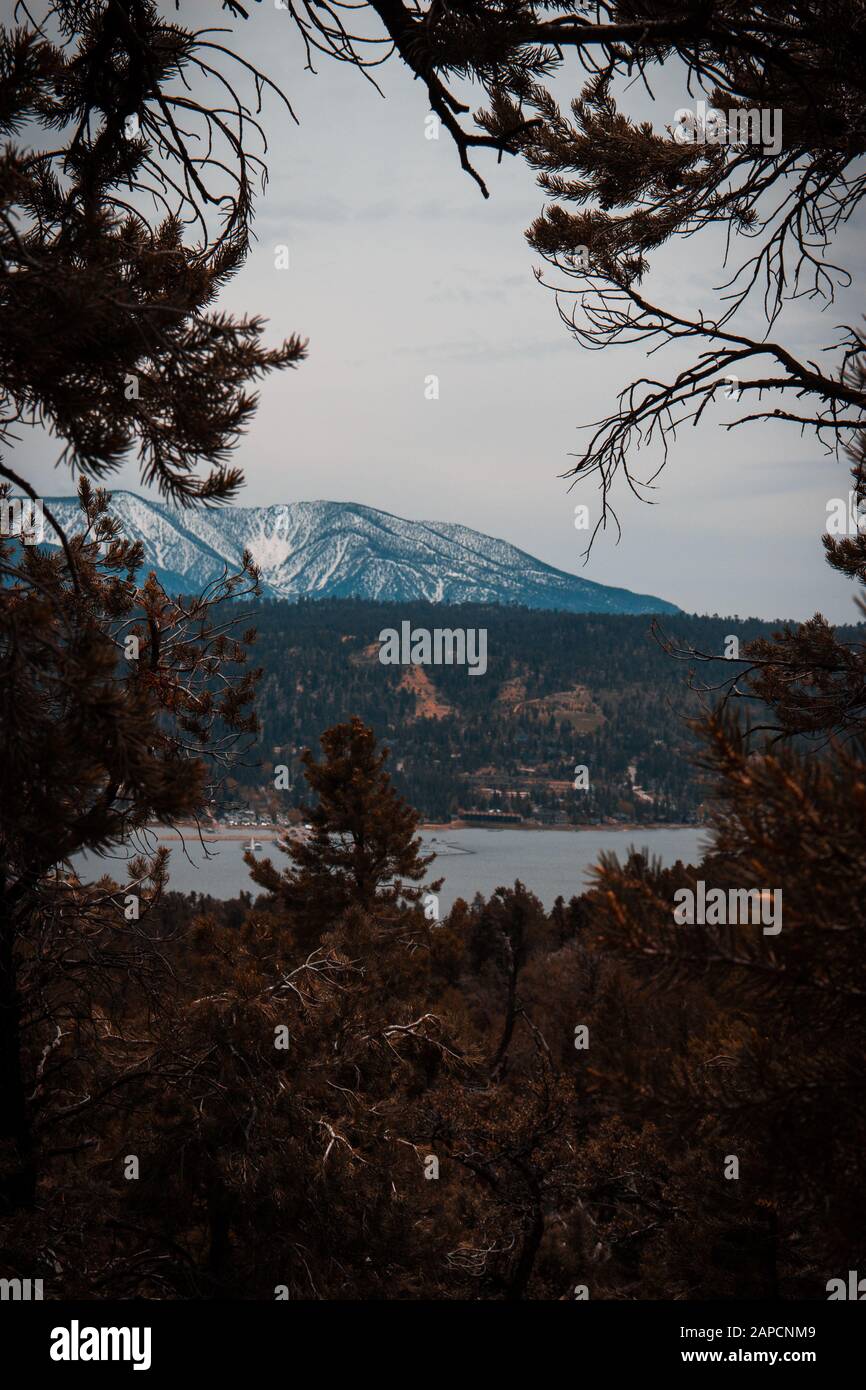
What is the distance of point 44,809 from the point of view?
99.3 inches

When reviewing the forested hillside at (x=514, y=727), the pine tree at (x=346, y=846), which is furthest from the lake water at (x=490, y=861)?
the pine tree at (x=346, y=846)

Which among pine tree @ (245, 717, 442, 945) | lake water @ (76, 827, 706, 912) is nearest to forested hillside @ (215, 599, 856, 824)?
lake water @ (76, 827, 706, 912)

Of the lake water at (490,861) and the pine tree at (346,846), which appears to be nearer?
the pine tree at (346,846)

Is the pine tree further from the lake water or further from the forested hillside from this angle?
the forested hillside

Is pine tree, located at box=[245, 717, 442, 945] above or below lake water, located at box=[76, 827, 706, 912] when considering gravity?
above

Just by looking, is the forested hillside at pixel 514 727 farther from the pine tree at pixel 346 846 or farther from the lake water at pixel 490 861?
the pine tree at pixel 346 846

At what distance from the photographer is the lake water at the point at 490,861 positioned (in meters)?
69.2

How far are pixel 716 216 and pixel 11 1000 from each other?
526 cm

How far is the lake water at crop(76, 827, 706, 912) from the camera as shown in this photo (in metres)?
69.2

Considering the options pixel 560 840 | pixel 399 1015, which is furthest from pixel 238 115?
pixel 560 840

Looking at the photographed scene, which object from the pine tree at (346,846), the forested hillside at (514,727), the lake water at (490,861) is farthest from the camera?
the forested hillside at (514,727)

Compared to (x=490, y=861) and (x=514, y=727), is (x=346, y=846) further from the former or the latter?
(x=514, y=727)

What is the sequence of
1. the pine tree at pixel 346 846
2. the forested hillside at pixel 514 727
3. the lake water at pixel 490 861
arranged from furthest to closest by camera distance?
the forested hillside at pixel 514 727
the lake water at pixel 490 861
the pine tree at pixel 346 846

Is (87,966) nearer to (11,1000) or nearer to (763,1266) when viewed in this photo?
(11,1000)
